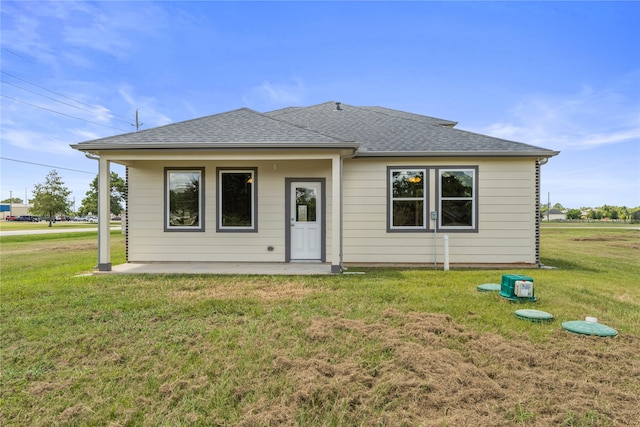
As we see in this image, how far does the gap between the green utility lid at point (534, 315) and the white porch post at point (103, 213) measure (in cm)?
816

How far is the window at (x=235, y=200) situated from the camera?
8.49 metres

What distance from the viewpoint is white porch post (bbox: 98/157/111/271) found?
285 inches

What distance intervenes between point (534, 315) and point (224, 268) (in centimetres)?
619

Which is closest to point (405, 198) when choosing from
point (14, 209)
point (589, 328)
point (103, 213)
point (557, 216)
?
point (589, 328)

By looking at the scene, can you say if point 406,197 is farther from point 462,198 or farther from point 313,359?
point 313,359

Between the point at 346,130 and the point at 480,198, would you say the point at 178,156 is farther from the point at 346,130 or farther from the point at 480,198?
the point at 480,198

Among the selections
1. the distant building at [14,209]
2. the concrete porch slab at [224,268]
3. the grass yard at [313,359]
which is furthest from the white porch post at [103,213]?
the distant building at [14,209]

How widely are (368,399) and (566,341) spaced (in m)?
Result: 2.52

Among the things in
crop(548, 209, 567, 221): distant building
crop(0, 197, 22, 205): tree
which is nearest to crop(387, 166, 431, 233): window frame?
crop(548, 209, 567, 221): distant building

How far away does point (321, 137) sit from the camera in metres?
7.20

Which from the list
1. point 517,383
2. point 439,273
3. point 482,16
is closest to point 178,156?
point 439,273

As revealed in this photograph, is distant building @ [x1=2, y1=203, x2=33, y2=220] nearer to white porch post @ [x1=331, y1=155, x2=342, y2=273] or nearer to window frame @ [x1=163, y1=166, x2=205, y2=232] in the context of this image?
window frame @ [x1=163, y1=166, x2=205, y2=232]

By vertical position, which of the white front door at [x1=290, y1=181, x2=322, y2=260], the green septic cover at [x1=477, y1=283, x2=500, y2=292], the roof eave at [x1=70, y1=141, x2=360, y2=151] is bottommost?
the green septic cover at [x1=477, y1=283, x2=500, y2=292]

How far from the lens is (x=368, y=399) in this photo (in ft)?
7.79
